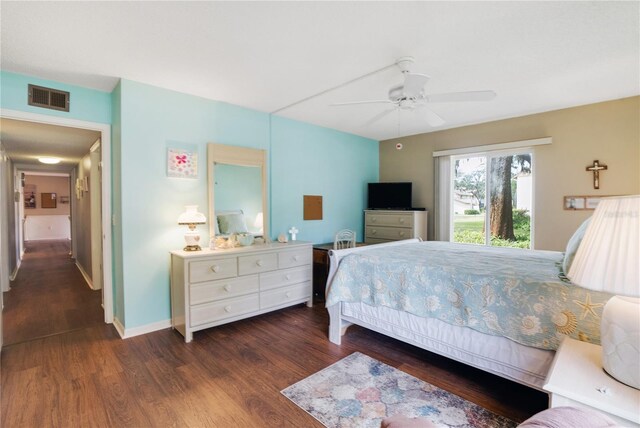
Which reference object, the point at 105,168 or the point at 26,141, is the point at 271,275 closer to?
the point at 105,168

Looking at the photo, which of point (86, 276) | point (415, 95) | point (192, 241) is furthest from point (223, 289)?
point (86, 276)

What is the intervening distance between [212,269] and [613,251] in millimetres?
2920

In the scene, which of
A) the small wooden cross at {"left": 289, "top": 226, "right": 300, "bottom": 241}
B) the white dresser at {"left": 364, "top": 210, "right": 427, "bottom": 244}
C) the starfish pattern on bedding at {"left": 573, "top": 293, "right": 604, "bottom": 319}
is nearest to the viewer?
the starfish pattern on bedding at {"left": 573, "top": 293, "right": 604, "bottom": 319}

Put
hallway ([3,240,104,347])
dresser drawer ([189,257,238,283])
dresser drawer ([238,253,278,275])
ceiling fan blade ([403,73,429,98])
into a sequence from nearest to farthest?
ceiling fan blade ([403,73,429,98]), dresser drawer ([189,257,238,283]), hallway ([3,240,104,347]), dresser drawer ([238,253,278,275])

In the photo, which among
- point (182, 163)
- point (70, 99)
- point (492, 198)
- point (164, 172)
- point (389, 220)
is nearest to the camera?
point (70, 99)

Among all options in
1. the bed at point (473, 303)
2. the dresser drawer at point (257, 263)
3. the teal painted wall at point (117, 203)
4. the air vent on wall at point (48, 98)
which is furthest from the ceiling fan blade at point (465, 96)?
the air vent on wall at point (48, 98)

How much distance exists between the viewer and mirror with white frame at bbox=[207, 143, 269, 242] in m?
3.56

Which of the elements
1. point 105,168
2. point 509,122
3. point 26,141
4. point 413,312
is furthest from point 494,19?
point 26,141

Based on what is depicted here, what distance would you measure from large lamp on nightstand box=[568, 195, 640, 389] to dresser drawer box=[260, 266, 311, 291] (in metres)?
2.87

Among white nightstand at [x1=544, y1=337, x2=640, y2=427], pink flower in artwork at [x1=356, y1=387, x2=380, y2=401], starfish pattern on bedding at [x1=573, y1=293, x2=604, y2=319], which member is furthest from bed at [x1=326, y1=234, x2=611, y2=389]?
pink flower in artwork at [x1=356, y1=387, x2=380, y2=401]

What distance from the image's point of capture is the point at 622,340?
44.0 inches

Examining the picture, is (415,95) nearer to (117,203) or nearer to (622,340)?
(622,340)

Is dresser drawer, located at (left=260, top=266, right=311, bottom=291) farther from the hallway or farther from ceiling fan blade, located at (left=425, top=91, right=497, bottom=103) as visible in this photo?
ceiling fan blade, located at (left=425, top=91, right=497, bottom=103)

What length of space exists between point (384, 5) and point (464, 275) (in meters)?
1.84
